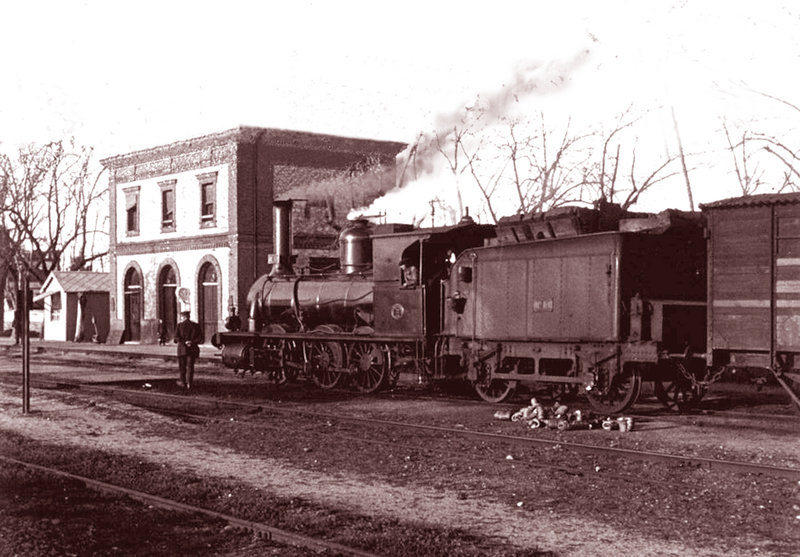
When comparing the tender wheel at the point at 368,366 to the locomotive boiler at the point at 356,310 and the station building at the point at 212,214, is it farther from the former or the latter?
the station building at the point at 212,214

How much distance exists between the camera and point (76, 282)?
44312 millimetres

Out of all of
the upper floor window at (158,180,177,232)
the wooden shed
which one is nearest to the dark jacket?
the upper floor window at (158,180,177,232)

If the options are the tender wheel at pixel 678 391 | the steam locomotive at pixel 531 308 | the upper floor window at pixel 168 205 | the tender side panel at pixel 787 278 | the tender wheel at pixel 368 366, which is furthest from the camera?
the upper floor window at pixel 168 205

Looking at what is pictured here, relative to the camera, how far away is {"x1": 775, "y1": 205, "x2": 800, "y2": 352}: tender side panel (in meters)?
12.3

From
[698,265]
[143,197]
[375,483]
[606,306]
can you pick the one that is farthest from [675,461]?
[143,197]

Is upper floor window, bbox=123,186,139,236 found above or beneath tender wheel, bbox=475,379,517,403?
above

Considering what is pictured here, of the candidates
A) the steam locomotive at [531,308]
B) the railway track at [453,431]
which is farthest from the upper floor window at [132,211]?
the steam locomotive at [531,308]

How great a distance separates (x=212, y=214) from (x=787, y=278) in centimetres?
2761

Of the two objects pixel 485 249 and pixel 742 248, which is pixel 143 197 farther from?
pixel 742 248

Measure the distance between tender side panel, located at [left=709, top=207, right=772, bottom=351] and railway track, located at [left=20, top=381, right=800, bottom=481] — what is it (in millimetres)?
2727

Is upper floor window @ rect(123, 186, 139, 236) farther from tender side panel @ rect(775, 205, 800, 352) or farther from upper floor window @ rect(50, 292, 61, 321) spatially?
tender side panel @ rect(775, 205, 800, 352)

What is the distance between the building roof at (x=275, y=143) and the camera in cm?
3591

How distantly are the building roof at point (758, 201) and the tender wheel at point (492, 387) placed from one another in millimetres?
4735

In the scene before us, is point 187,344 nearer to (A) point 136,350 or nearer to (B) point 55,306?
(A) point 136,350
